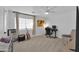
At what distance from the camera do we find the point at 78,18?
3.24ft

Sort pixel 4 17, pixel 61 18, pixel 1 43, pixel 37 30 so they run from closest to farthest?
pixel 1 43 → pixel 4 17 → pixel 61 18 → pixel 37 30

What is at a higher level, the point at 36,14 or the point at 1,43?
the point at 36,14

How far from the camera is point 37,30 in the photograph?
6125 millimetres
